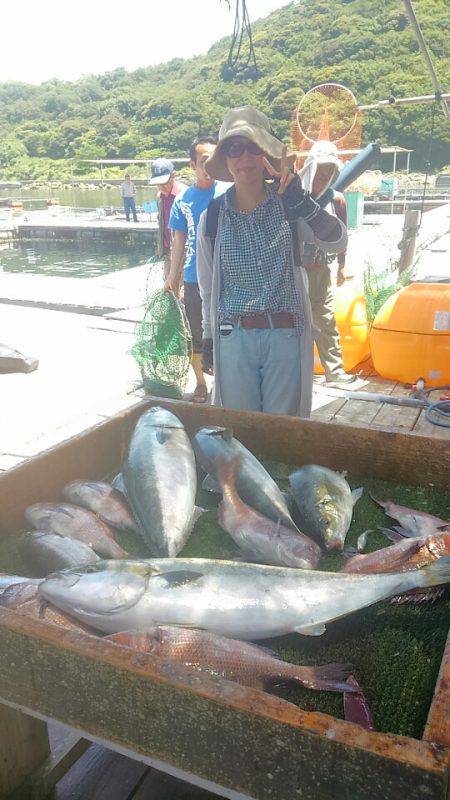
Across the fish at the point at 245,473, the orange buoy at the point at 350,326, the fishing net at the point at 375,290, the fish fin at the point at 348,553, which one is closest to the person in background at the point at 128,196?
the fishing net at the point at 375,290

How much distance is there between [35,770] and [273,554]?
1.21 m

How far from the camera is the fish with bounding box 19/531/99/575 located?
6.09ft

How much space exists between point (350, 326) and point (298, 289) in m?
3.67

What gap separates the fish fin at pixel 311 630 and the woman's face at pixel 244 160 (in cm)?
240

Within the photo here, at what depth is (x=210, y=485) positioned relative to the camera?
7.71ft

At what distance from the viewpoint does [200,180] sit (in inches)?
203

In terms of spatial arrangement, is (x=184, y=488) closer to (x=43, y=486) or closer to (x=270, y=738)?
(x=43, y=486)

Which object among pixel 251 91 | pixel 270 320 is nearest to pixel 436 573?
pixel 270 320

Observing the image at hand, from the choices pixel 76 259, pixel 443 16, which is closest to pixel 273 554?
pixel 76 259

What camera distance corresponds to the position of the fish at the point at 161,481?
6.64 feet

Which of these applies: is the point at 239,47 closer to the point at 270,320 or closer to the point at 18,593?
the point at 270,320

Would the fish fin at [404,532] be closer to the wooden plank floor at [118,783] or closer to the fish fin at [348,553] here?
the fish fin at [348,553]

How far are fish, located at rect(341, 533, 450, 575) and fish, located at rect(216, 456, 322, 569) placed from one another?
5.7 inches

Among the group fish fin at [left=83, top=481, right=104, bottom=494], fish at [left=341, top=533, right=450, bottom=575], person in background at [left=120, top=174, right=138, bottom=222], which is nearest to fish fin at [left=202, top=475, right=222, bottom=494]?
fish fin at [left=83, top=481, right=104, bottom=494]
